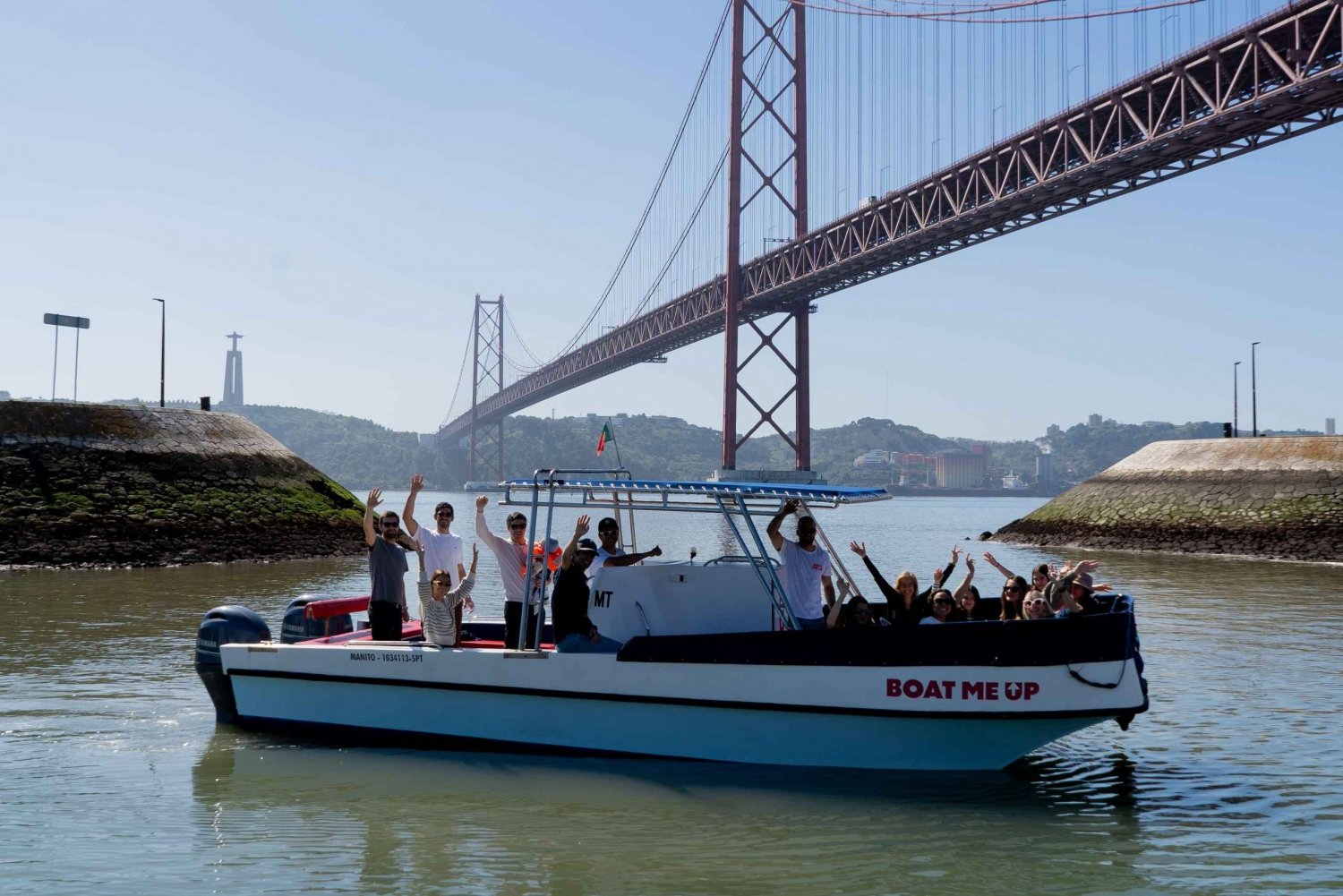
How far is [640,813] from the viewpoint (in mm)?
7164

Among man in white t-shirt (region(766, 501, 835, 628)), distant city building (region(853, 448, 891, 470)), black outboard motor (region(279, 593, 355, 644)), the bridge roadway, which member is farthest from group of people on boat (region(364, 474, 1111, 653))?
distant city building (region(853, 448, 891, 470))

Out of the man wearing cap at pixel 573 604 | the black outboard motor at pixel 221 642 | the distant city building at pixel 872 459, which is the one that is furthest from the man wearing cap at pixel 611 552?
the distant city building at pixel 872 459

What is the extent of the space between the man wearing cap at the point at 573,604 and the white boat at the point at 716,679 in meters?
0.13

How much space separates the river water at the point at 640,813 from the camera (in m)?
6.11

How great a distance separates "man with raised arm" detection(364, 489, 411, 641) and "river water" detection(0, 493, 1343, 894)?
0.95 metres

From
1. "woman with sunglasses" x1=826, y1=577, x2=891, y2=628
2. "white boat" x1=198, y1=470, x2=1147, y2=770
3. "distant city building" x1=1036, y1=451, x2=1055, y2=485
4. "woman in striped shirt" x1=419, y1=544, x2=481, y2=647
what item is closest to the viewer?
"white boat" x1=198, y1=470, x2=1147, y2=770

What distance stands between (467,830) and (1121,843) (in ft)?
12.2

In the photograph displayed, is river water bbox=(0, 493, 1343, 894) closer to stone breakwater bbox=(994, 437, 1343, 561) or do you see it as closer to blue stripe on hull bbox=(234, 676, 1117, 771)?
blue stripe on hull bbox=(234, 676, 1117, 771)

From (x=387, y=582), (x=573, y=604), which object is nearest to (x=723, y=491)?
(x=573, y=604)

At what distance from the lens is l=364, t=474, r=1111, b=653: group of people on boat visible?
8.12 meters

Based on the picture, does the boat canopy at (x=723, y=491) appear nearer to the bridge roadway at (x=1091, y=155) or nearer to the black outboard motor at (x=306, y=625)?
the black outboard motor at (x=306, y=625)

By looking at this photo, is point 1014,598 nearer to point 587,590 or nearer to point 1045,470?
point 587,590

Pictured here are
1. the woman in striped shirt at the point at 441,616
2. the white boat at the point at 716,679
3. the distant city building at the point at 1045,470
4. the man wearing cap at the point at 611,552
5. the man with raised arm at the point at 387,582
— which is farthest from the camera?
the distant city building at the point at 1045,470

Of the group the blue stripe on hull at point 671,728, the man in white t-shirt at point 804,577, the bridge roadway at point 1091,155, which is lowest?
the blue stripe on hull at point 671,728
